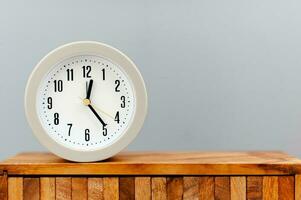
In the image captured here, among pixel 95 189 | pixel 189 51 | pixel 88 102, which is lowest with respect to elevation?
pixel 95 189

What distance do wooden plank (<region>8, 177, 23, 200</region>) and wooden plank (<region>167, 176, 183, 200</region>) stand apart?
1.06ft

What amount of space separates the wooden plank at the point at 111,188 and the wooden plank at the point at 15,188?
183 mm

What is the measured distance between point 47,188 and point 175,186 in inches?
11.0

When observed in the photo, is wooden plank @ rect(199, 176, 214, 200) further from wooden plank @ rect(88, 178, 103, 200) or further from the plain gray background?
the plain gray background

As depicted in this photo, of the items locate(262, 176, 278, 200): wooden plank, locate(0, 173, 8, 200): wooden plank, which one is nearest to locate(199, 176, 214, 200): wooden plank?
locate(262, 176, 278, 200): wooden plank

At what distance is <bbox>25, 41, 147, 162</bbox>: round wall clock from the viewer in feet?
3.85

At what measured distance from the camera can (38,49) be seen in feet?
5.00

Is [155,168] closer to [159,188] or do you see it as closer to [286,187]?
[159,188]

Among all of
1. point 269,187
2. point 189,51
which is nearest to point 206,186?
point 269,187

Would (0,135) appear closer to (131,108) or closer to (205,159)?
(131,108)

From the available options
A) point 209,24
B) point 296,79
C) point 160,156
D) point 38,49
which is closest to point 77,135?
point 160,156

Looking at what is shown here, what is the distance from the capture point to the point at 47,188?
116 centimetres

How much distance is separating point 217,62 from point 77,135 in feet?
1.72

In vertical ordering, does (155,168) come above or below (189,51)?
below
